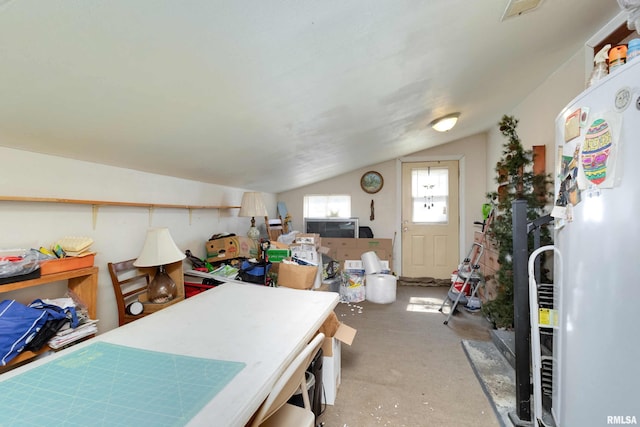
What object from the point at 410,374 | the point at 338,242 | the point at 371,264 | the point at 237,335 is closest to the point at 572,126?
the point at 237,335

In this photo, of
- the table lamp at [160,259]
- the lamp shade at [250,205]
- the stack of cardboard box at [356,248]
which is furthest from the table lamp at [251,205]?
the stack of cardboard box at [356,248]

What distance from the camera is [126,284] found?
1983mm

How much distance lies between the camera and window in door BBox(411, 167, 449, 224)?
Result: 15.0 ft

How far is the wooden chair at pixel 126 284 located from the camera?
70.4 inches

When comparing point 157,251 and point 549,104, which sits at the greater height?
point 549,104

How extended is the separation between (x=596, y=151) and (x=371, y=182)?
383 cm

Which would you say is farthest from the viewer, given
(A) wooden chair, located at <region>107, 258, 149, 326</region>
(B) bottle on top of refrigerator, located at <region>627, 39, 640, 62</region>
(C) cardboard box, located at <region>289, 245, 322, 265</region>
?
(C) cardboard box, located at <region>289, 245, 322, 265</region>

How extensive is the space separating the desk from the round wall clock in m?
3.38

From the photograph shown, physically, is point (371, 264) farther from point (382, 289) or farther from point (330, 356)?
point (330, 356)

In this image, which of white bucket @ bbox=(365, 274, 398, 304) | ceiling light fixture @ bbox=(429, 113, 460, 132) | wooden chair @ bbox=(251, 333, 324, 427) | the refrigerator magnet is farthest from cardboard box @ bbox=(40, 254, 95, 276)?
ceiling light fixture @ bbox=(429, 113, 460, 132)

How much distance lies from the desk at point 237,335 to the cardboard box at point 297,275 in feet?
2.55

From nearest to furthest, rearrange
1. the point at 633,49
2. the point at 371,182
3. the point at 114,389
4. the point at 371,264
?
the point at 114,389 < the point at 633,49 < the point at 371,264 < the point at 371,182

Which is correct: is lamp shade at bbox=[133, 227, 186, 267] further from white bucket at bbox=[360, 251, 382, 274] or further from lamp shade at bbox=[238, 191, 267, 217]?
white bucket at bbox=[360, 251, 382, 274]

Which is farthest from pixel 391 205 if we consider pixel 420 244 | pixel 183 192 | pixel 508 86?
pixel 183 192
